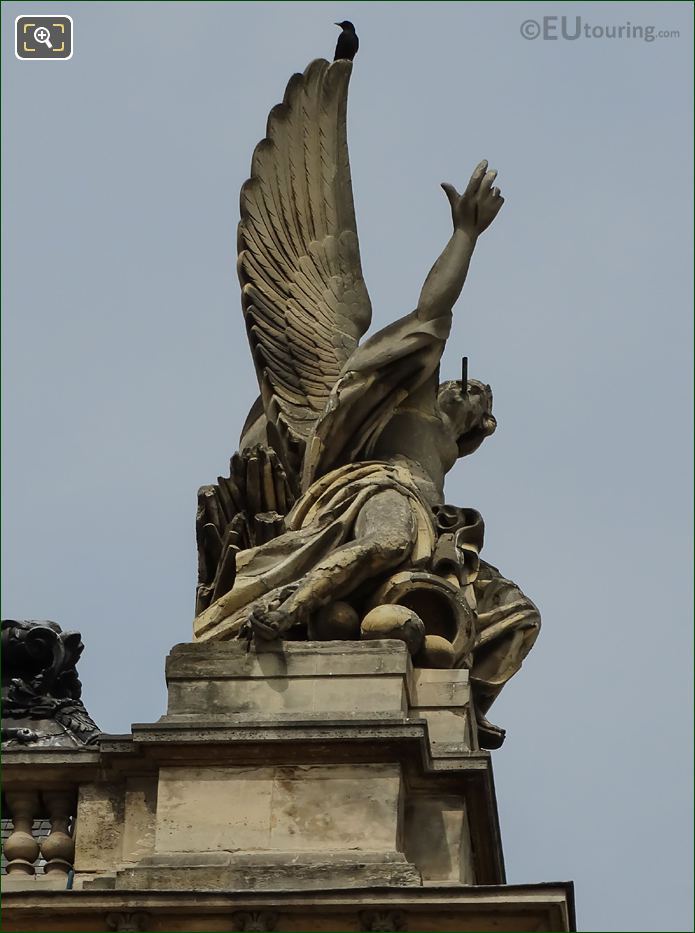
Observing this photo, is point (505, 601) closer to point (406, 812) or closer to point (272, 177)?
point (406, 812)

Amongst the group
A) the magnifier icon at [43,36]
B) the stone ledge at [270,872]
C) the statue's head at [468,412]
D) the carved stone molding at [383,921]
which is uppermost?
the magnifier icon at [43,36]

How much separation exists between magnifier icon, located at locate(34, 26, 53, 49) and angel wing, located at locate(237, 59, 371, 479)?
1.56 meters

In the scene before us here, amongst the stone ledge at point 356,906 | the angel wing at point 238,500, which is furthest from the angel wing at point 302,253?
the stone ledge at point 356,906

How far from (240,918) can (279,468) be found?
166 inches

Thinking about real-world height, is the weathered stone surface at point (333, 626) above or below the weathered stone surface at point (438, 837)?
above

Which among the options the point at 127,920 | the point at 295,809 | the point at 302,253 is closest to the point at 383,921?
the point at 295,809

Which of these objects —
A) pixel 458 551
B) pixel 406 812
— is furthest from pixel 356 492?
pixel 406 812

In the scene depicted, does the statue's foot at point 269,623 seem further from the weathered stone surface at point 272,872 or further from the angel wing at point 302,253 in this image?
the angel wing at point 302,253

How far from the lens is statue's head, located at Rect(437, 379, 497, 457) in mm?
24219

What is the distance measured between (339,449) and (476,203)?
5.89 feet

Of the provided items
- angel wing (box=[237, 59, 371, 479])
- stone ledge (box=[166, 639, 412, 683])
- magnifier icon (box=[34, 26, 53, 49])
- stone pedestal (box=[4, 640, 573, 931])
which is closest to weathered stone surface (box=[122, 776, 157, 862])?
stone pedestal (box=[4, 640, 573, 931])

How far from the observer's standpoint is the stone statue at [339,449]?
22.3 meters

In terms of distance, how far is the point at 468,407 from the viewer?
24.3 m

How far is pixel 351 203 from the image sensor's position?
25156 mm
